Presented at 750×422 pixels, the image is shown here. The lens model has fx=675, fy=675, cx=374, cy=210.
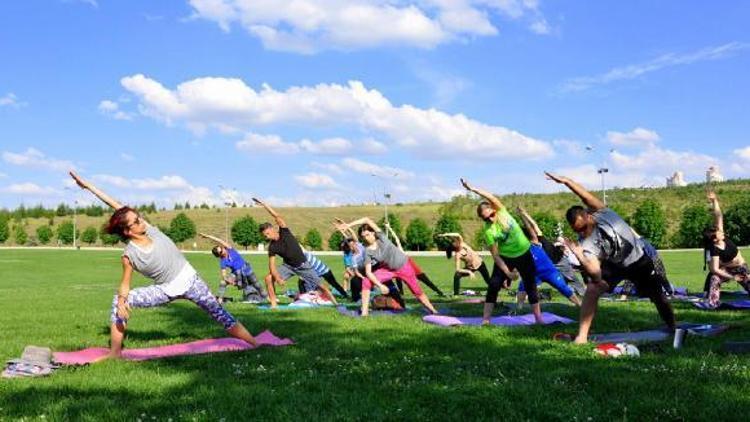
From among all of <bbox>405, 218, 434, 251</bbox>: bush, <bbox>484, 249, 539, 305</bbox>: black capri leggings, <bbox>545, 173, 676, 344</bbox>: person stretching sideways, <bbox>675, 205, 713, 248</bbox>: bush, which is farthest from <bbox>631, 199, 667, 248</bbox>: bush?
<bbox>545, 173, 676, 344</bbox>: person stretching sideways

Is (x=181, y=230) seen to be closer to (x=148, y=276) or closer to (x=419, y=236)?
(x=419, y=236)

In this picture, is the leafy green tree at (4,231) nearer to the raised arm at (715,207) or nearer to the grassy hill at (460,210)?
the grassy hill at (460,210)

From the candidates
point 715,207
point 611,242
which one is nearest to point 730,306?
point 715,207

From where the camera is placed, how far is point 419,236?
78.8m

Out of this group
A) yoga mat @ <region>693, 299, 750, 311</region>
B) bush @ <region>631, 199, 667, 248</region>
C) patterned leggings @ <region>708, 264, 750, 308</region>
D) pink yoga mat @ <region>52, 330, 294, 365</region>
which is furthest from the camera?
bush @ <region>631, 199, 667, 248</region>

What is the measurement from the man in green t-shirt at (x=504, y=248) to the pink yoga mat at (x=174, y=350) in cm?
337

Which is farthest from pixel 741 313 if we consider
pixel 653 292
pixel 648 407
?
pixel 648 407

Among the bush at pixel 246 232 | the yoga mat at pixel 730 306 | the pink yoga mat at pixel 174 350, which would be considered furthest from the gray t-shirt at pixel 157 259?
the bush at pixel 246 232

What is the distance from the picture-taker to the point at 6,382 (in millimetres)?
6625

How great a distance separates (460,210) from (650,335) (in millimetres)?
102097

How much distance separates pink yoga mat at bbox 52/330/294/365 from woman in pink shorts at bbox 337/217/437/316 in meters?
3.19

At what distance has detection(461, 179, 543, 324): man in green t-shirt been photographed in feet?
33.0

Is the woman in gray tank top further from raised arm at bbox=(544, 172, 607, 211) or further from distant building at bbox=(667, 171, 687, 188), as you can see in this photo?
distant building at bbox=(667, 171, 687, 188)

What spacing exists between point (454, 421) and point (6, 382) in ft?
14.8
